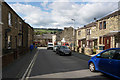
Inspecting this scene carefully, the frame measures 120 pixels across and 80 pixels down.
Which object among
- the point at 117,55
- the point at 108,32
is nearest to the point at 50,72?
the point at 117,55

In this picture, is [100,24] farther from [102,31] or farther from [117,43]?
[117,43]

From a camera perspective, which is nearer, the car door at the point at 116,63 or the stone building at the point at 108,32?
the car door at the point at 116,63

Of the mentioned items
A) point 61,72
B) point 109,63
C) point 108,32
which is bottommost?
point 61,72

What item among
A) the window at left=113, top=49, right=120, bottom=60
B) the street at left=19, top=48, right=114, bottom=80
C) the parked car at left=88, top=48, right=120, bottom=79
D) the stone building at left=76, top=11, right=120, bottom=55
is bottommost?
the street at left=19, top=48, right=114, bottom=80

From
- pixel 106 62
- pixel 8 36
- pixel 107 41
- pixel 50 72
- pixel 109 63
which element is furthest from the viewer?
pixel 107 41

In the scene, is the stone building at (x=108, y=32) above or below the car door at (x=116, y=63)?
above

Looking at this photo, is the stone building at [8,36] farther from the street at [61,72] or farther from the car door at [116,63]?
the car door at [116,63]

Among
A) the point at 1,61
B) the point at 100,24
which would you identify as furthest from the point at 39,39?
the point at 1,61

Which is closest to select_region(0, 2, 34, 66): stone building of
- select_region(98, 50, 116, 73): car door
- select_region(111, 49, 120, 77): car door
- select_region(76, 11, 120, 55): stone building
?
select_region(98, 50, 116, 73): car door

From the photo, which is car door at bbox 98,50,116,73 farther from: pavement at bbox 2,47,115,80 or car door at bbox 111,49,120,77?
pavement at bbox 2,47,115,80

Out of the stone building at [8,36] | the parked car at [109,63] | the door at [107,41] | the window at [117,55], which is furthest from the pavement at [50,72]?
the door at [107,41]

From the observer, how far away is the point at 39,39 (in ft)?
222

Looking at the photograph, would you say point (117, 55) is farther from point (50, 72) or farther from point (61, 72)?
point (50, 72)

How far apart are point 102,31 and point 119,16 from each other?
4161mm
